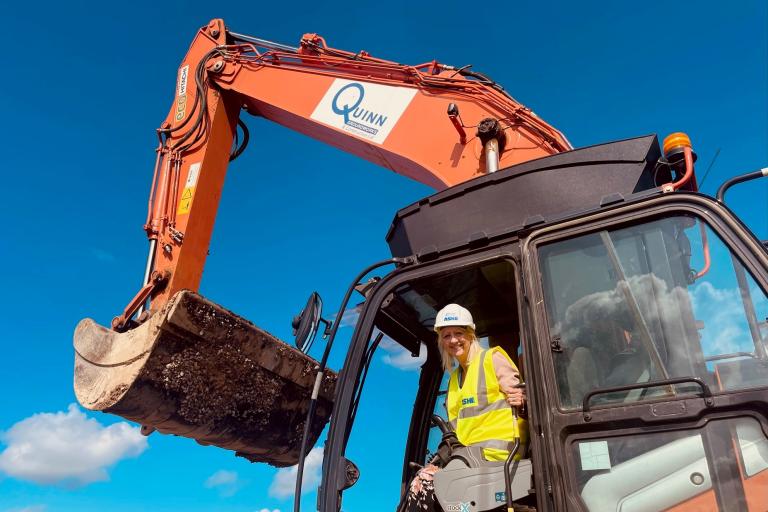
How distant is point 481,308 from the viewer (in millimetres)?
3707

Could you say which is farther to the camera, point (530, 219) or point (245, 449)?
point (245, 449)

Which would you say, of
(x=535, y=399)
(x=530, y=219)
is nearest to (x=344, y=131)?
(x=530, y=219)

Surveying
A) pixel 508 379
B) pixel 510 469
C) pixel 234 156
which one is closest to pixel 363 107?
pixel 234 156

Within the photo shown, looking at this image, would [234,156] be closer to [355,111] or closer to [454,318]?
[355,111]

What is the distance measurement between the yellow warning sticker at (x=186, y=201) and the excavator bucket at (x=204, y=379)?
1.10 meters

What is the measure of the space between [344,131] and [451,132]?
2.97 feet

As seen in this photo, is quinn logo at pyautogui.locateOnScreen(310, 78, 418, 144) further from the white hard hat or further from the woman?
the woman

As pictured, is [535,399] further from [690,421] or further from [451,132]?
[451,132]

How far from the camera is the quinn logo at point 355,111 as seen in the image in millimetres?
4477

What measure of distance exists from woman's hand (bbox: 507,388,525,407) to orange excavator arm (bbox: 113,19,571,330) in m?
1.51

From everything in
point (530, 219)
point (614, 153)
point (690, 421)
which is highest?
point (614, 153)

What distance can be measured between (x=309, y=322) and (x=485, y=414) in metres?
1.13

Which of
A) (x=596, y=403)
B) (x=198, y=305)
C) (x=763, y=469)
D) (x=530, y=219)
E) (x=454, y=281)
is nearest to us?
(x=763, y=469)

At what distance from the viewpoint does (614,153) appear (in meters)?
2.85
